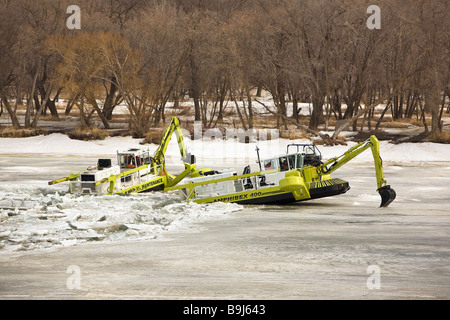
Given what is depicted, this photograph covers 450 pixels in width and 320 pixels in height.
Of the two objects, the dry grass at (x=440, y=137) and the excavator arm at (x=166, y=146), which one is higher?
the excavator arm at (x=166, y=146)

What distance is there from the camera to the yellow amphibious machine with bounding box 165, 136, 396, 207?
26203 mm

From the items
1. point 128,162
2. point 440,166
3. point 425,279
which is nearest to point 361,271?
point 425,279

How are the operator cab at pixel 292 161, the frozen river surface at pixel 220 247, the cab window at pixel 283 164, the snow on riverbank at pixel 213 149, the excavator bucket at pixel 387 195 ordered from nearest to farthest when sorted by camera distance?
1. the frozen river surface at pixel 220 247
2. the excavator bucket at pixel 387 195
3. the operator cab at pixel 292 161
4. the cab window at pixel 283 164
5. the snow on riverbank at pixel 213 149

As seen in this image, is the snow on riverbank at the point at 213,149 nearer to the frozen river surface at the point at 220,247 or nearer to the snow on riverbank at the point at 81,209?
the snow on riverbank at the point at 81,209

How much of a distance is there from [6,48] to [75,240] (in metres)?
42.4

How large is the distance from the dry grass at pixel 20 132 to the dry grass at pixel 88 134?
3.20 m

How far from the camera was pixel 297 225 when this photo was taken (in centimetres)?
2242

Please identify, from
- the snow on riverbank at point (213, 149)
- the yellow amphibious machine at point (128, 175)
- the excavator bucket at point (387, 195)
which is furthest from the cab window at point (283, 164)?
the snow on riverbank at point (213, 149)

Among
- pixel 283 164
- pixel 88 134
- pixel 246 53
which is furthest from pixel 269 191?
pixel 88 134

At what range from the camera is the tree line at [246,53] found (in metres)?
52.7

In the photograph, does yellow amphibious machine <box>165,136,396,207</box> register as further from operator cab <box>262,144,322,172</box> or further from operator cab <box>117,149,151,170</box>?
operator cab <box>117,149,151,170</box>

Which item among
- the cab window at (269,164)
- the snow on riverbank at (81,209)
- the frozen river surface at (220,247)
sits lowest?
the frozen river surface at (220,247)

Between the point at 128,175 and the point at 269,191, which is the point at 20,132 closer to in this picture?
the point at 128,175

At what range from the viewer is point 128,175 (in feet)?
98.6
